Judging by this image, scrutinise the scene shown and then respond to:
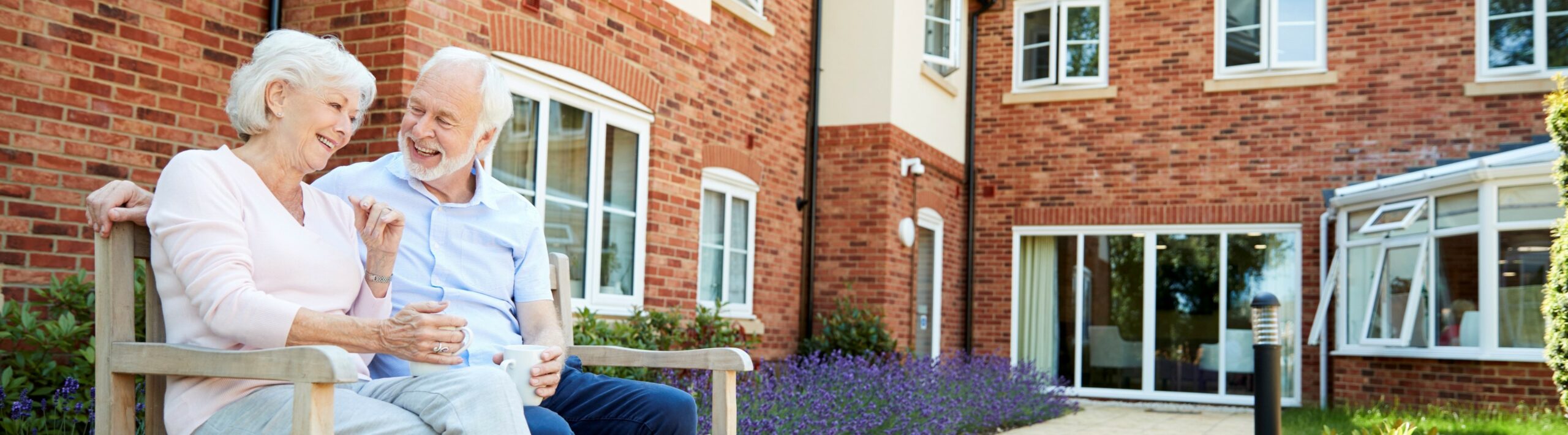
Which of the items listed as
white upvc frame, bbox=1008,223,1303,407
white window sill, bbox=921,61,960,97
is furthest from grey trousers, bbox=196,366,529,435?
white upvc frame, bbox=1008,223,1303,407

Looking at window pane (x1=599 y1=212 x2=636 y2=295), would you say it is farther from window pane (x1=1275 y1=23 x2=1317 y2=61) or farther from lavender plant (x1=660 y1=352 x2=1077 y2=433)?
window pane (x1=1275 y1=23 x2=1317 y2=61)

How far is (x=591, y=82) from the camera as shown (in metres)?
6.21

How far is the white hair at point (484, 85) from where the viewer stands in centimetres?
280

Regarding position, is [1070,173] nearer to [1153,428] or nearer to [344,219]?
[1153,428]

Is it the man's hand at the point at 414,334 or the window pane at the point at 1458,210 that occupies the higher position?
the window pane at the point at 1458,210

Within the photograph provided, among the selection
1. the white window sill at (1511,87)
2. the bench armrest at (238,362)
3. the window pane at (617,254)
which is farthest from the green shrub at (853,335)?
the bench armrest at (238,362)

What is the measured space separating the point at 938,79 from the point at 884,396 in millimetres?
4602

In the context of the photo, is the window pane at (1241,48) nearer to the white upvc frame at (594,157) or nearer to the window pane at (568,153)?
the white upvc frame at (594,157)

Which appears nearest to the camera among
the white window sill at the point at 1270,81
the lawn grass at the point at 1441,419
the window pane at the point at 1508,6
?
the lawn grass at the point at 1441,419

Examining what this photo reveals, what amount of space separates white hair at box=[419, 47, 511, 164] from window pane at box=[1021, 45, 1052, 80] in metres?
9.39

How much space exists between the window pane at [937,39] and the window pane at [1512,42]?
455cm

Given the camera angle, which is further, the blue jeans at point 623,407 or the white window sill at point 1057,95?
the white window sill at point 1057,95

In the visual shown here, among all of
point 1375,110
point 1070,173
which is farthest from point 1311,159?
point 1070,173

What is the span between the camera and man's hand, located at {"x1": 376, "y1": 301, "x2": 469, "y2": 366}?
7.11ft
